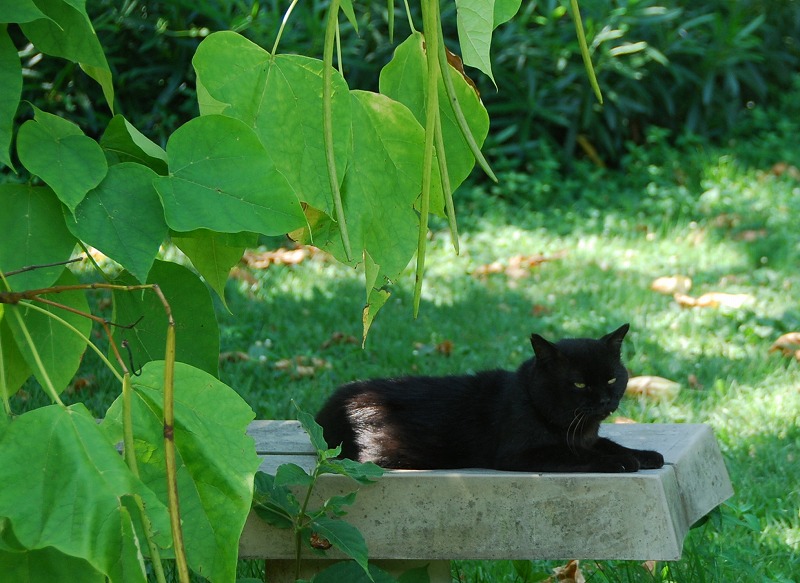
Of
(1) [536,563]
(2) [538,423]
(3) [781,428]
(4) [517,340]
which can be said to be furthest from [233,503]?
(4) [517,340]

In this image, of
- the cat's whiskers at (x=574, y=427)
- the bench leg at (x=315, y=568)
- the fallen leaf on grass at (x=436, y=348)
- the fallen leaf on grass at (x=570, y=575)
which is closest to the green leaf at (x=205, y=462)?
the bench leg at (x=315, y=568)

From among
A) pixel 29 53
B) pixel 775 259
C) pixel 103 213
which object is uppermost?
pixel 103 213

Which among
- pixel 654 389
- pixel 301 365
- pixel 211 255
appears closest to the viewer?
pixel 211 255

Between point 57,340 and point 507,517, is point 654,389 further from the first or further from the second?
point 57,340

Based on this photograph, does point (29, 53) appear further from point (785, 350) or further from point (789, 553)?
point (789, 553)

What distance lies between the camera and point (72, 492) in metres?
0.78

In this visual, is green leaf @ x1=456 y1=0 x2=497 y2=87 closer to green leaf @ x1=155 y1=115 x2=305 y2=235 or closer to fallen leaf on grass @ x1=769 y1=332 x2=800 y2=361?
green leaf @ x1=155 y1=115 x2=305 y2=235

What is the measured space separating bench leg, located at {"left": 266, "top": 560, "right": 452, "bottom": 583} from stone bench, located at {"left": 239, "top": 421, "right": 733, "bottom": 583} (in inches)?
2.4

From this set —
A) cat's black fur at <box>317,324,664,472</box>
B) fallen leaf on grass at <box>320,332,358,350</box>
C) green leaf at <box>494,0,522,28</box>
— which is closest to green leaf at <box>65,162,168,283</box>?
green leaf at <box>494,0,522,28</box>

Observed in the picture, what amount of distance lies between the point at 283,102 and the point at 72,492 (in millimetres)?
428

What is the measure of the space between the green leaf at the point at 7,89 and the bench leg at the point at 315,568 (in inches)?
50.4

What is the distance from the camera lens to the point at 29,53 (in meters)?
5.81

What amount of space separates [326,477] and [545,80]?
5916 mm

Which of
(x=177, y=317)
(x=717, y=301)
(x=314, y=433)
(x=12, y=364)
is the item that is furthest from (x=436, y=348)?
(x=12, y=364)
